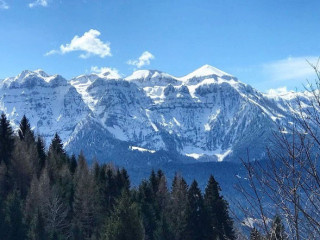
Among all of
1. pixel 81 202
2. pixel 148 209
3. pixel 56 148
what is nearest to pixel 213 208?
pixel 148 209

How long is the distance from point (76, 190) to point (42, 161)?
14388mm

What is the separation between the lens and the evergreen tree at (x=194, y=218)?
55.3 metres

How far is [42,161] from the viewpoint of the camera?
6781 centimetres

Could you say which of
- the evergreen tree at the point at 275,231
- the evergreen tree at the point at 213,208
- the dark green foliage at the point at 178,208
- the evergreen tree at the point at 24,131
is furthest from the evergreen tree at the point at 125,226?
Answer: the evergreen tree at the point at 24,131

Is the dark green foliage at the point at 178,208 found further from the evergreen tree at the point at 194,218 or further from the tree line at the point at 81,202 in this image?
the evergreen tree at the point at 194,218

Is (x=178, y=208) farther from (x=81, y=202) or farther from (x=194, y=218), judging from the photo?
(x=81, y=202)

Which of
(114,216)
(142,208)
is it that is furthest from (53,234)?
(142,208)

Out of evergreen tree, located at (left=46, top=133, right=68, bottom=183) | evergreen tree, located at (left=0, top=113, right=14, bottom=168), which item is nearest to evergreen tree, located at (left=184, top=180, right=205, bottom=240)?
evergreen tree, located at (left=46, top=133, right=68, bottom=183)

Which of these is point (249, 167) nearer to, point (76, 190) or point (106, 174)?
point (76, 190)

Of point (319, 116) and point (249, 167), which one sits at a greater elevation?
point (319, 116)

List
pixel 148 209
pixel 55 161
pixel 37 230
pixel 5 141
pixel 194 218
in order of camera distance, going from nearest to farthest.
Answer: pixel 37 230, pixel 194 218, pixel 148 209, pixel 5 141, pixel 55 161

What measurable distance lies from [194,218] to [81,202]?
14134 millimetres

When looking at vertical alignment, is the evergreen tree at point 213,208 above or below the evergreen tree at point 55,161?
below

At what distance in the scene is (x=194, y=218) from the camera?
5612 cm
